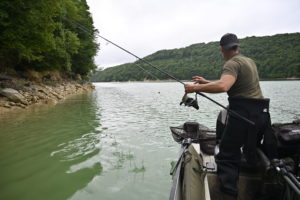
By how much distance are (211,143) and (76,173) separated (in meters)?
3.60

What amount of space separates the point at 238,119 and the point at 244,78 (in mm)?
618

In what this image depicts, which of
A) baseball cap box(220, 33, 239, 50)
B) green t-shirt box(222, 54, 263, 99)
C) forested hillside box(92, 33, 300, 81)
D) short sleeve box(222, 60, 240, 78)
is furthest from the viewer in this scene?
forested hillside box(92, 33, 300, 81)

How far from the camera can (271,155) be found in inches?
124

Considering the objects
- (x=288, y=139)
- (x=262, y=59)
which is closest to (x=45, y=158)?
(x=288, y=139)

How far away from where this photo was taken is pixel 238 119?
3.04 m

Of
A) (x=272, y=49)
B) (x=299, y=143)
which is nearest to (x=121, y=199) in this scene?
(x=299, y=143)

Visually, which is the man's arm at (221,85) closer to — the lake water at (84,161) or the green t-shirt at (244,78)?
the green t-shirt at (244,78)

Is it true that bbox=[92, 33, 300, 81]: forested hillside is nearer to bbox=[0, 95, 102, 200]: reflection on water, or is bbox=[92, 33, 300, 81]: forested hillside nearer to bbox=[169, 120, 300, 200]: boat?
bbox=[0, 95, 102, 200]: reflection on water

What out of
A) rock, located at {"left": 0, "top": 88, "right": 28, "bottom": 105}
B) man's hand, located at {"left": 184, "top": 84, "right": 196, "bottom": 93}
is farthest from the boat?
rock, located at {"left": 0, "top": 88, "right": 28, "bottom": 105}

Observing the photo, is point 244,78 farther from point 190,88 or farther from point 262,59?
point 262,59

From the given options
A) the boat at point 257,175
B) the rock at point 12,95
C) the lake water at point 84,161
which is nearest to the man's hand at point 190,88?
the boat at point 257,175

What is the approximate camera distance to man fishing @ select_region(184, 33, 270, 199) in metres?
3.01

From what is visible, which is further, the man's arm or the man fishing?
the man fishing

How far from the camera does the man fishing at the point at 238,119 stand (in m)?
3.01
